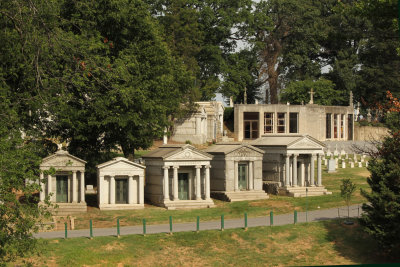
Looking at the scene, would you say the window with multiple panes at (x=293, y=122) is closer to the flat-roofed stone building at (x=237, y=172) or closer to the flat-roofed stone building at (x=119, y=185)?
the flat-roofed stone building at (x=237, y=172)

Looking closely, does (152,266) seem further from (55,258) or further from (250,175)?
(250,175)

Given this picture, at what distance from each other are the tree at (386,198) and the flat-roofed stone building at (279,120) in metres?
40.5

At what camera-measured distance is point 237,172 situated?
41094 mm

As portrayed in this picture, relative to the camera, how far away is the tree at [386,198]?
95.2 ft

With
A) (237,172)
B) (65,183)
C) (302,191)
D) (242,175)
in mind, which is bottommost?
(302,191)

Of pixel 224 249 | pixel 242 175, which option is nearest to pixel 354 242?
pixel 224 249

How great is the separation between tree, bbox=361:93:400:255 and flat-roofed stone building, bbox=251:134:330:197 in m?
11.0

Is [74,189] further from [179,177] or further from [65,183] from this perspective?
[179,177]

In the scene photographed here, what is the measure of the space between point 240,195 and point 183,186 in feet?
11.9

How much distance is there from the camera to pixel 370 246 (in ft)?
101

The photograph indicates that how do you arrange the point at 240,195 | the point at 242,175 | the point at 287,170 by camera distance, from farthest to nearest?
the point at 287,170 < the point at 242,175 < the point at 240,195

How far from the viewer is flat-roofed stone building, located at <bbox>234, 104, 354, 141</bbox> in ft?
236

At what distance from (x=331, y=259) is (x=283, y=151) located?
13.7 m

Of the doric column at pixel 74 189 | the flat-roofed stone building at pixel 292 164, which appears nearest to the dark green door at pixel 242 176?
the flat-roofed stone building at pixel 292 164
